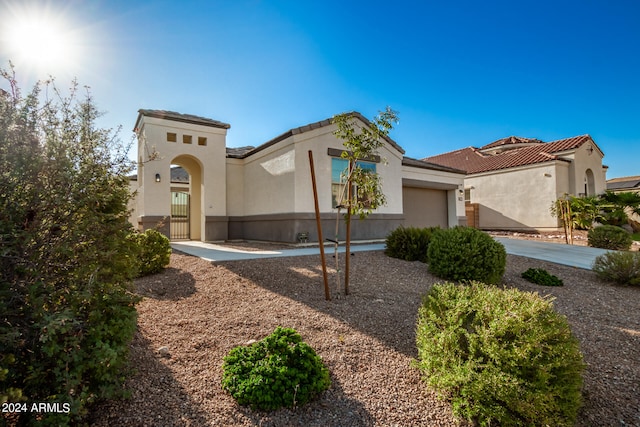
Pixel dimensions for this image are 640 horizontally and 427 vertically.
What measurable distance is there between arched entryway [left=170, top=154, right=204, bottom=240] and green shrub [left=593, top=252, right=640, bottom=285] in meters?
13.0

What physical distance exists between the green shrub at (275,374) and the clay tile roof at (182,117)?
10267mm

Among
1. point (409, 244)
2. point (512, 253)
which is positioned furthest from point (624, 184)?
point (409, 244)

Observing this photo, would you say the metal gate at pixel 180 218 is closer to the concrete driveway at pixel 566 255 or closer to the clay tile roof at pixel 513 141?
the concrete driveway at pixel 566 255

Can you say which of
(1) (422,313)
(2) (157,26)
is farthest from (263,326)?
(2) (157,26)

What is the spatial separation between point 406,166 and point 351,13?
7058 mm

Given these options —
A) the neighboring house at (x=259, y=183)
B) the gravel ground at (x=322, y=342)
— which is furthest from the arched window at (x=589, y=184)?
the gravel ground at (x=322, y=342)

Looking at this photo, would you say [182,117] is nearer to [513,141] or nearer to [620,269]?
[620,269]

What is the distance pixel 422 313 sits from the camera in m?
2.93

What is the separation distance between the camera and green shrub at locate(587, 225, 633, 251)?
10.8m

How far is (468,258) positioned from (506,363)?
3.86 meters

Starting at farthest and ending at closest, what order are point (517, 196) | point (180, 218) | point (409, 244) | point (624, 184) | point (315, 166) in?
point (624, 184), point (517, 196), point (180, 218), point (315, 166), point (409, 244)

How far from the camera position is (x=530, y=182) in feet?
56.6

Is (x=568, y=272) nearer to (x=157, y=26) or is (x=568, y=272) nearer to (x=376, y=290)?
(x=376, y=290)

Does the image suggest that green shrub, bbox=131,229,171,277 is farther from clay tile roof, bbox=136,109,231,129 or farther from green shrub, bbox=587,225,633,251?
green shrub, bbox=587,225,633,251
